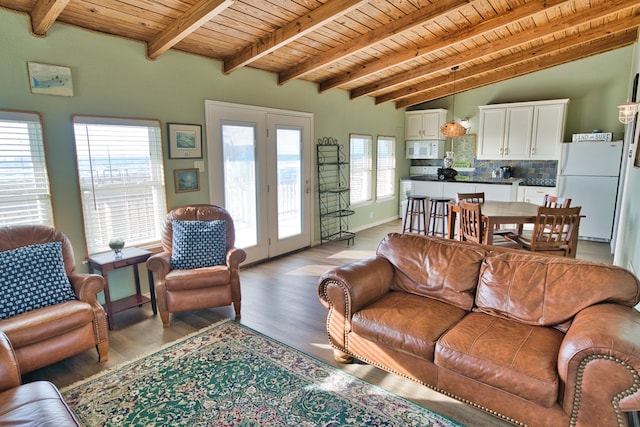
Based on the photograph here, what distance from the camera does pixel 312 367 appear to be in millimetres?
2578

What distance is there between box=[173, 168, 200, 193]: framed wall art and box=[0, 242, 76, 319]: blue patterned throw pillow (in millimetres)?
1420

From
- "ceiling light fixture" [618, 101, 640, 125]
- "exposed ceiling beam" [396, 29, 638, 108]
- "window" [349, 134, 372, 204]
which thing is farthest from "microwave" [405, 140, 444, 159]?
"ceiling light fixture" [618, 101, 640, 125]

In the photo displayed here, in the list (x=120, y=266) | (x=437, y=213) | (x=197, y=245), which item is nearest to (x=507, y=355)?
(x=197, y=245)

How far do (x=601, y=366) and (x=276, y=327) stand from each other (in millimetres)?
2273

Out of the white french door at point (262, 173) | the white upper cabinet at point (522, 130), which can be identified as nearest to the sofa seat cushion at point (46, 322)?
the white french door at point (262, 173)

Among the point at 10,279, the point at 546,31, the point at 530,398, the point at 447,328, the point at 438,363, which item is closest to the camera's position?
the point at 530,398

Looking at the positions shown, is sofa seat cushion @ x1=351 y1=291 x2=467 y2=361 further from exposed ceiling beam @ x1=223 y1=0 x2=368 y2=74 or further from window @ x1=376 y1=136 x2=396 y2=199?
window @ x1=376 y1=136 x2=396 y2=199

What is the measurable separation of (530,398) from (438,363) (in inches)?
17.9

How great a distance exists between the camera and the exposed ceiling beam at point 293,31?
10.6ft

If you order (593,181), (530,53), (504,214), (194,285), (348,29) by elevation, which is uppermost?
(530,53)

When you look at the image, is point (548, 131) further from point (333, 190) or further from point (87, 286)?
point (87, 286)

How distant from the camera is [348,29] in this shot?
4.00 meters

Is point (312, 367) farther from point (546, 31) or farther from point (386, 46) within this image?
point (546, 31)

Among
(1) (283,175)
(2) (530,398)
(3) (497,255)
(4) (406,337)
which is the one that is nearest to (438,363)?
(4) (406,337)
